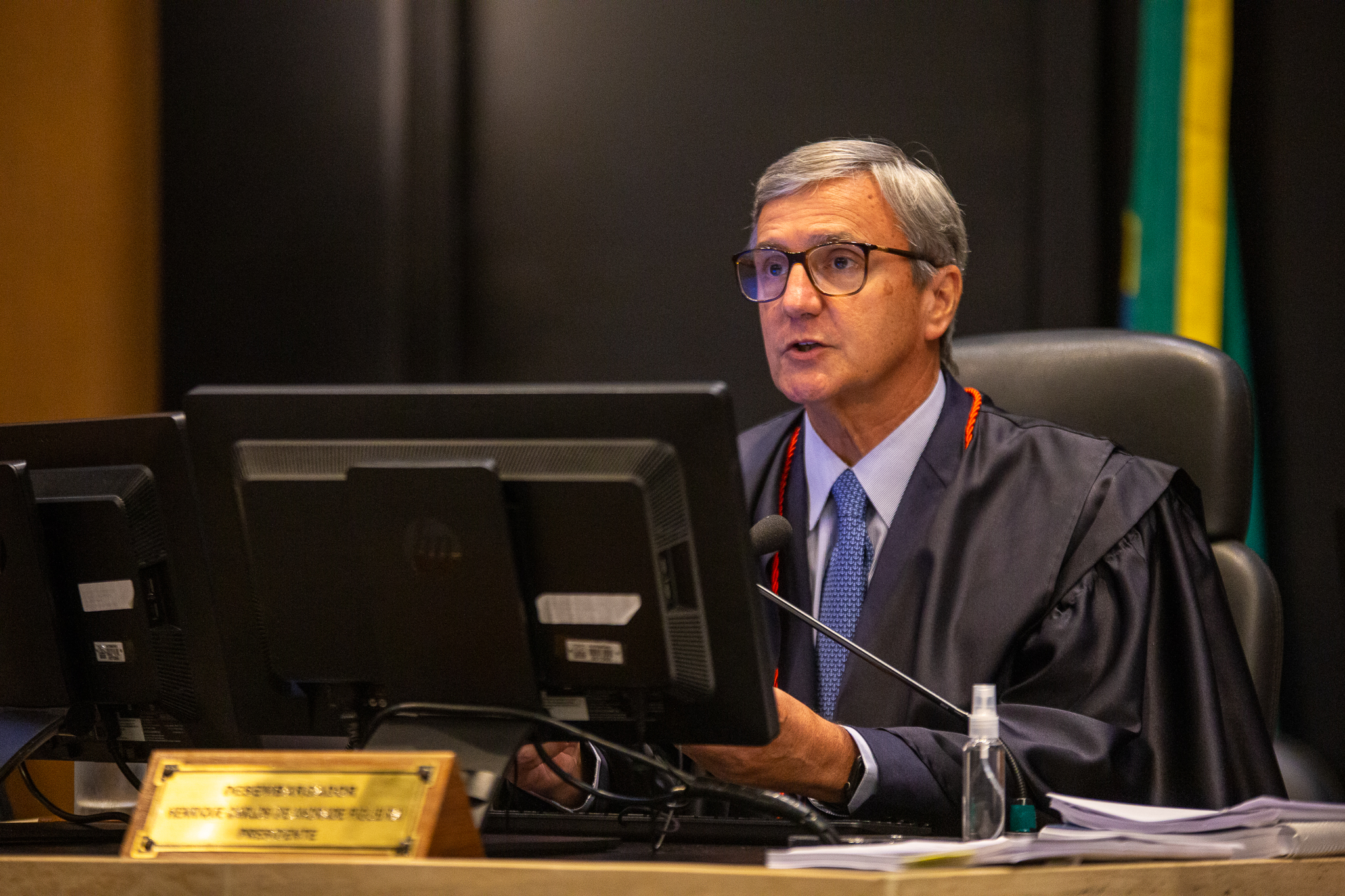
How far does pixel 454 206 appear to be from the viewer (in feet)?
9.13

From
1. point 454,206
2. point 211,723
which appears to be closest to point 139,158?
point 454,206

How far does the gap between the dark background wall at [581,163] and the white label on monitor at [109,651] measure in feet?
4.87

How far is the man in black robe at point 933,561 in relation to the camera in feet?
4.61

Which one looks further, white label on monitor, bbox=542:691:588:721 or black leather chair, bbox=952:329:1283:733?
black leather chair, bbox=952:329:1283:733

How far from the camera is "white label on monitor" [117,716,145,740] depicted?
125 centimetres

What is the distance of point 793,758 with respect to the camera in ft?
3.95

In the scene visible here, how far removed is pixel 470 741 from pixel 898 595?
2.42 feet

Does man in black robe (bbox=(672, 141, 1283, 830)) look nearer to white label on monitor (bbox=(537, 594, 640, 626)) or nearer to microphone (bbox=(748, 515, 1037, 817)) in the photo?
microphone (bbox=(748, 515, 1037, 817))

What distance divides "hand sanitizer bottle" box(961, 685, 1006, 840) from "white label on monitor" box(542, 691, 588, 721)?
311 mm

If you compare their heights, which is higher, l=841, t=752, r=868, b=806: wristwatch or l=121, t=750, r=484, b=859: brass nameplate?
l=121, t=750, r=484, b=859: brass nameplate

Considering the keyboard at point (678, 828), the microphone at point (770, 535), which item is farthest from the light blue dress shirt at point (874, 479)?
the keyboard at point (678, 828)

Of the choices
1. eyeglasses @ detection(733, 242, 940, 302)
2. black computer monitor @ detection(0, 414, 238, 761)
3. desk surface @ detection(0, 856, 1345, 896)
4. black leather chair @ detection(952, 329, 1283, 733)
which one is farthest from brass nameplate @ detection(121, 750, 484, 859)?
black leather chair @ detection(952, 329, 1283, 733)

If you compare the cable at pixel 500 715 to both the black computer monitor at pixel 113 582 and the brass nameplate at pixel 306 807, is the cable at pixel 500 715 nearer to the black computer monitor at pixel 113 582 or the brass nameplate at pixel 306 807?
the brass nameplate at pixel 306 807

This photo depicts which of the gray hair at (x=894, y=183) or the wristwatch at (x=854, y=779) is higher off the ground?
the gray hair at (x=894, y=183)
